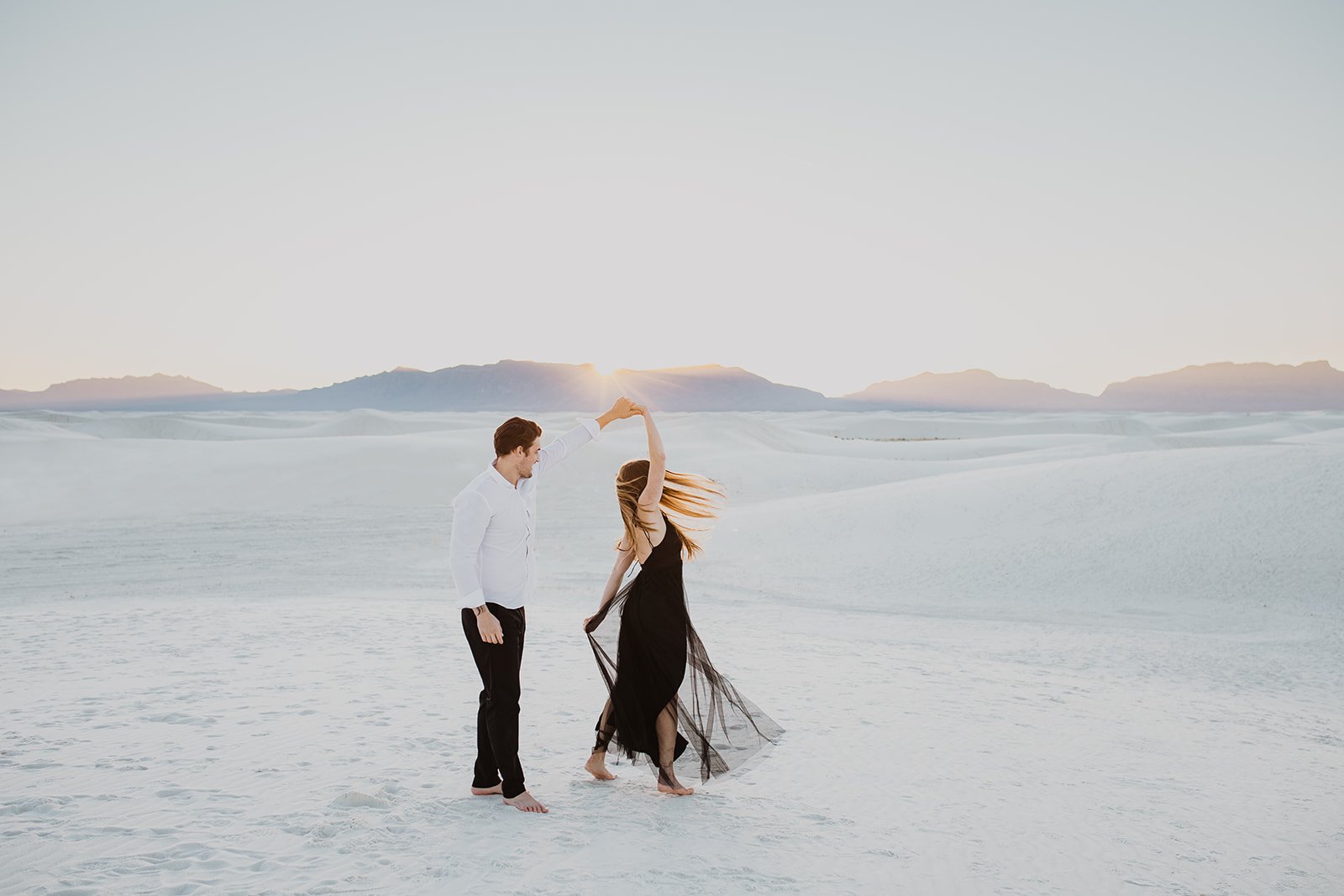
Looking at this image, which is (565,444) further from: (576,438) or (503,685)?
(503,685)

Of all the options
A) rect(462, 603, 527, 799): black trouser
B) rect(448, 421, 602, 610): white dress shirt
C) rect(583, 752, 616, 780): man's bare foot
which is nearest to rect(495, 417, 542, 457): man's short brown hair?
rect(448, 421, 602, 610): white dress shirt

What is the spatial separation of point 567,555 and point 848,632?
671 cm

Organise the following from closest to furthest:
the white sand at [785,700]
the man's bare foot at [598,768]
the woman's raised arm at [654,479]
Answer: the white sand at [785,700], the woman's raised arm at [654,479], the man's bare foot at [598,768]

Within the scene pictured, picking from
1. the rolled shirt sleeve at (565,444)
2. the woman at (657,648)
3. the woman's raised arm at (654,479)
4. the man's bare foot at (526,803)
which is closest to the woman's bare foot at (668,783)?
the woman at (657,648)

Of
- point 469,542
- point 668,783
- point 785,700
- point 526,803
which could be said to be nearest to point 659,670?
point 668,783

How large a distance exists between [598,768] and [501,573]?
1318 mm

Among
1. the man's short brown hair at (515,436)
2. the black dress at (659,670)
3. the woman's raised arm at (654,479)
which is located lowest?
the black dress at (659,670)

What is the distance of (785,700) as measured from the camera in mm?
6645

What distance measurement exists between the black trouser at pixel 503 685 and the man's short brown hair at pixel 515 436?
2.34 ft

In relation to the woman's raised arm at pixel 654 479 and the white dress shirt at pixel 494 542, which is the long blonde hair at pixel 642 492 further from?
the white dress shirt at pixel 494 542

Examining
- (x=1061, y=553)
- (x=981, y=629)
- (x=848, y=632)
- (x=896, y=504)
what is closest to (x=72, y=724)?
(x=848, y=632)

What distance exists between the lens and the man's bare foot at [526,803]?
405 centimetres

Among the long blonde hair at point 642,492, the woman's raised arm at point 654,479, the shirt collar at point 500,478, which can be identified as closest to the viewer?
the shirt collar at point 500,478

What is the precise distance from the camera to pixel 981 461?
3036cm
